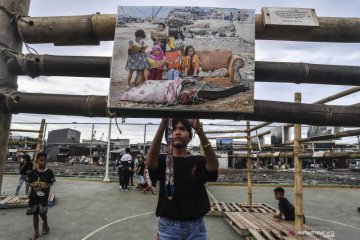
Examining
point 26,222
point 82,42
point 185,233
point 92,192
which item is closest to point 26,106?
point 82,42

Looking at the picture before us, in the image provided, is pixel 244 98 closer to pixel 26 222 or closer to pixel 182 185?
pixel 182 185

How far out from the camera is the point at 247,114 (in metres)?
2.47

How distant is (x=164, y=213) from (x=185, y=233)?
234mm

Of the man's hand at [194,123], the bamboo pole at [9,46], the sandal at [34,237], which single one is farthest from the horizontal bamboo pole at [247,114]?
the sandal at [34,237]

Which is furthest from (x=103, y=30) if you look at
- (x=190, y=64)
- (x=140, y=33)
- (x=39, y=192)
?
(x=39, y=192)

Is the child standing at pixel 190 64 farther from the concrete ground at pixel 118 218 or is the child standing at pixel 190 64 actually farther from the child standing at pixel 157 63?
the concrete ground at pixel 118 218

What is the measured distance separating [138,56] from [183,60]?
429 mm

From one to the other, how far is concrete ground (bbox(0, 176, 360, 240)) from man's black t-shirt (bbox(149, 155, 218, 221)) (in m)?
3.49

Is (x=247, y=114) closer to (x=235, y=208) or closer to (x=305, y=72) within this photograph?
(x=305, y=72)

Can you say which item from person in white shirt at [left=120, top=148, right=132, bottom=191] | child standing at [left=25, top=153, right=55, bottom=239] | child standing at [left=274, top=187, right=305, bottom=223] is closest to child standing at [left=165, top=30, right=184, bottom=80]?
child standing at [left=25, top=153, right=55, bottom=239]

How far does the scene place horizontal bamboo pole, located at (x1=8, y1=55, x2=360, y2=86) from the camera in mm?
2648

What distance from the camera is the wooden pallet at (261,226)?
16.5 ft

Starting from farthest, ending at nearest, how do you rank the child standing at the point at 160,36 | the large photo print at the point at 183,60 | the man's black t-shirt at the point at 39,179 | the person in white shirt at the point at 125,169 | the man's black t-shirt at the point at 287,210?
the person in white shirt at the point at 125,169 < the man's black t-shirt at the point at 287,210 < the man's black t-shirt at the point at 39,179 < the child standing at the point at 160,36 < the large photo print at the point at 183,60

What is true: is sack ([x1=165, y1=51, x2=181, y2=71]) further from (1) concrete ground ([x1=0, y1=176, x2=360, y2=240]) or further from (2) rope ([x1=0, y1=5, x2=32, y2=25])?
(1) concrete ground ([x1=0, y1=176, x2=360, y2=240])
